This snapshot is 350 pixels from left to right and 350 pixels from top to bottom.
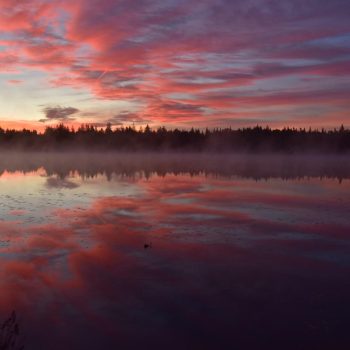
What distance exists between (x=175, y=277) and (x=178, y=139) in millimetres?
152554

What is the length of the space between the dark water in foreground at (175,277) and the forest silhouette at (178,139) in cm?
13941

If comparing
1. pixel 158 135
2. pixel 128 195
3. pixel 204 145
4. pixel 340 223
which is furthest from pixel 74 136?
pixel 340 223

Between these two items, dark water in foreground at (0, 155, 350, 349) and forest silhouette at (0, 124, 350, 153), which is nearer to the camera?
dark water in foreground at (0, 155, 350, 349)

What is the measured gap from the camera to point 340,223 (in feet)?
56.0

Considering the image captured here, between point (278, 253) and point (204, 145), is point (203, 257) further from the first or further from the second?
point (204, 145)

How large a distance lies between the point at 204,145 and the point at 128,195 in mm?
137555

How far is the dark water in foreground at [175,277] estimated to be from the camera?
7465mm

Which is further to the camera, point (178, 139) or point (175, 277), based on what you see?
point (178, 139)

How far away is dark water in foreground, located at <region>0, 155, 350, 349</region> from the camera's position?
7.46 meters

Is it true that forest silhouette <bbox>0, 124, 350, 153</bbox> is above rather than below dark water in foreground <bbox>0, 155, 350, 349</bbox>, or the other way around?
above

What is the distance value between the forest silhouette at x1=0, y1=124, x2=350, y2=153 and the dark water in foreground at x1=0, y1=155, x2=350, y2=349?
13941 cm

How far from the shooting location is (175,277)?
10.3 meters

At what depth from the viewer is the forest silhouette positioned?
505 ft

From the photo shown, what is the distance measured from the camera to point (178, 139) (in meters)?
162
